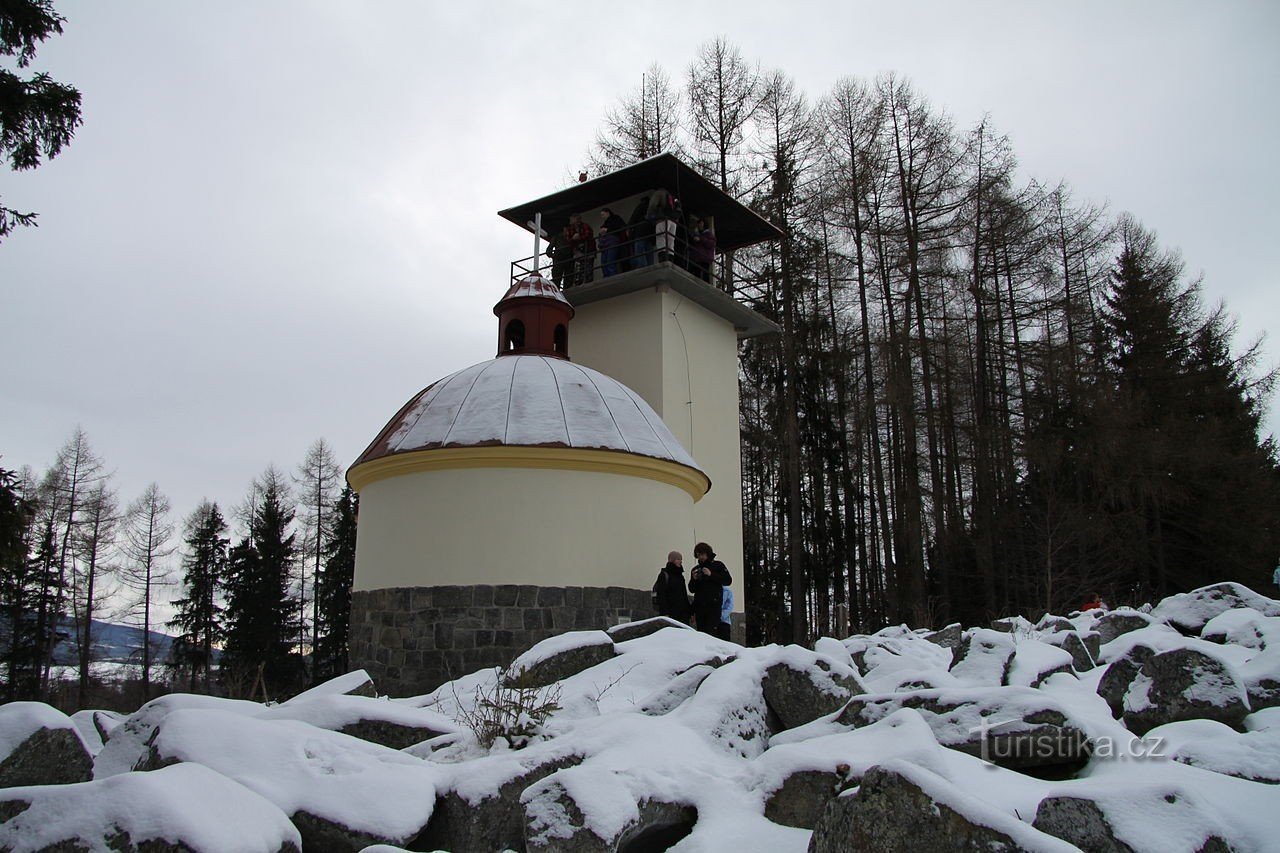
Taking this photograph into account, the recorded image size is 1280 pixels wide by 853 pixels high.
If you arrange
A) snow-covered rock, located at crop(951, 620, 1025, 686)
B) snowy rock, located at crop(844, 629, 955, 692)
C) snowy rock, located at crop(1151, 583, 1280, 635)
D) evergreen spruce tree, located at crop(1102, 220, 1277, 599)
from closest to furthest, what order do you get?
snowy rock, located at crop(844, 629, 955, 692) < snow-covered rock, located at crop(951, 620, 1025, 686) < snowy rock, located at crop(1151, 583, 1280, 635) < evergreen spruce tree, located at crop(1102, 220, 1277, 599)

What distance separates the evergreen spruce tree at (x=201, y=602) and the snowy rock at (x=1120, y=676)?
26770mm

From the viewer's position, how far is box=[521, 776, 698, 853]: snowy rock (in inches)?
125

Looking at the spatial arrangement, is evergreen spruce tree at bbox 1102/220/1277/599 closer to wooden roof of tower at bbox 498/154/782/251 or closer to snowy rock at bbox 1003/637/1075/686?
wooden roof of tower at bbox 498/154/782/251

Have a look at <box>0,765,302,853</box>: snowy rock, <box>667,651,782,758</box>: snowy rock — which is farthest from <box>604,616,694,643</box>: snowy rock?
<box>0,765,302,853</box>: snowy rock

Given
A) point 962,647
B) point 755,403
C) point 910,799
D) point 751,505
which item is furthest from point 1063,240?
point 910,799

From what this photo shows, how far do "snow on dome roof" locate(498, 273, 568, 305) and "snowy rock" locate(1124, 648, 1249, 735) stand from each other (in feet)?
33.8

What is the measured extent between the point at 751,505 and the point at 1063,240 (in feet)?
34.5

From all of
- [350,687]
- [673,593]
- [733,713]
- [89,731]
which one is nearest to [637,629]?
[350,687]

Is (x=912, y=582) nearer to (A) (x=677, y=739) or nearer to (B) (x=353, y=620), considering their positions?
(B) (x=353, y=620)

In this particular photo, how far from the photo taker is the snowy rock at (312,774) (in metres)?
3.31

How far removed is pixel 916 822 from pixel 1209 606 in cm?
703

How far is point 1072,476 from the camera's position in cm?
2056

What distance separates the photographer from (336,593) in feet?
93.3

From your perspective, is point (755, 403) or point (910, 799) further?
point (755, 403)
